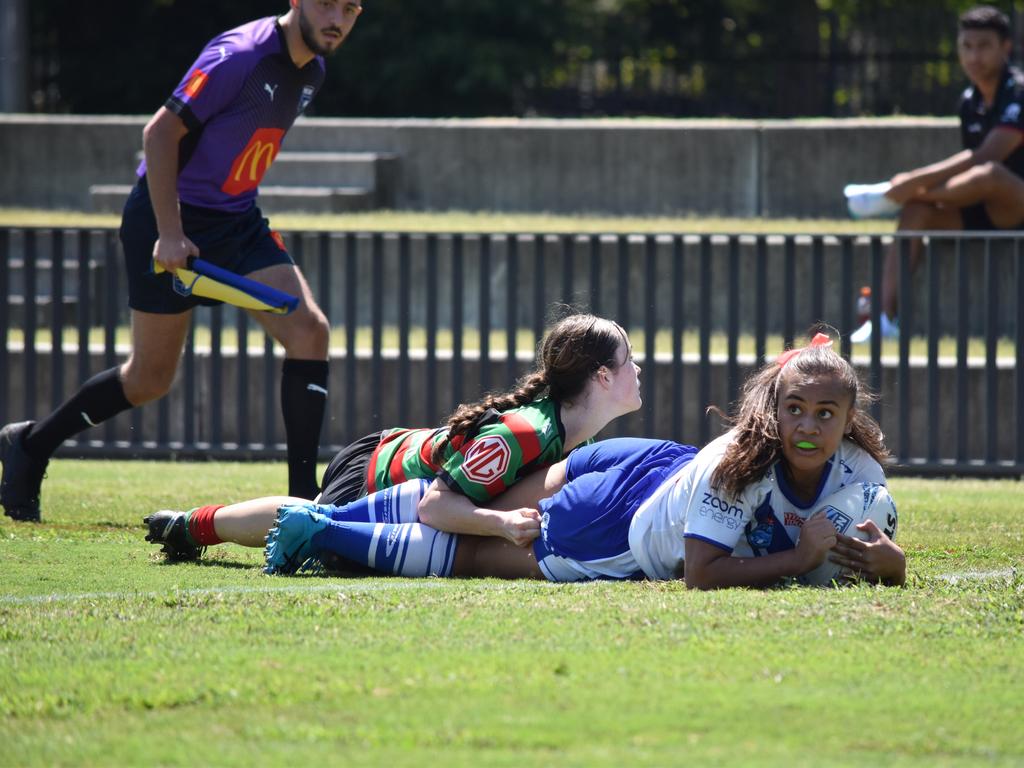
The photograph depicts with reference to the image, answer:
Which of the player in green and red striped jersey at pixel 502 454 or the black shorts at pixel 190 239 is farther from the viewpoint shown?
the black shorts at pixel 190 239

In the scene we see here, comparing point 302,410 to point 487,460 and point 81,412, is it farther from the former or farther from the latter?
point 487,460

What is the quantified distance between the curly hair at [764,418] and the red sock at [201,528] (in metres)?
1.80

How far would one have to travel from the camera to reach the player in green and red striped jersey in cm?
525

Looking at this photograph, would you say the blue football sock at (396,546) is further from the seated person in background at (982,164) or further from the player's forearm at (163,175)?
the seated person in background at (982,164)

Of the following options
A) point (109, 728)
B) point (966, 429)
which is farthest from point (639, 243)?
point (109, 728)

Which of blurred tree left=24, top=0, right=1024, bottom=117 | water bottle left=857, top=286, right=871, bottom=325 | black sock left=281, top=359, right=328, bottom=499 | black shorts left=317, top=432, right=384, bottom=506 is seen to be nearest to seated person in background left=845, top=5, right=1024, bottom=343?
water bottle left=857, top=286, right=871, bottom=325

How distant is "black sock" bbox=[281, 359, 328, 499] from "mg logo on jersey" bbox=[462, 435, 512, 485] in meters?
1.30

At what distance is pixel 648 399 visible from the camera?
9.27m

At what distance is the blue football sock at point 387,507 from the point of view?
5.42 meters

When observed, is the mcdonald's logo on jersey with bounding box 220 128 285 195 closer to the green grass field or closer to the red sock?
the red sock

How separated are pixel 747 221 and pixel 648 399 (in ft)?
15.6

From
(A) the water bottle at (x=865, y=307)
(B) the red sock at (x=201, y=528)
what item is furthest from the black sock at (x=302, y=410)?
(A) the water bottle at (x=865, y=307)

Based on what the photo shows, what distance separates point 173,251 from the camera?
20.3 feet

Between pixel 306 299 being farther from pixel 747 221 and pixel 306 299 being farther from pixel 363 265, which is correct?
pixel 747 221
